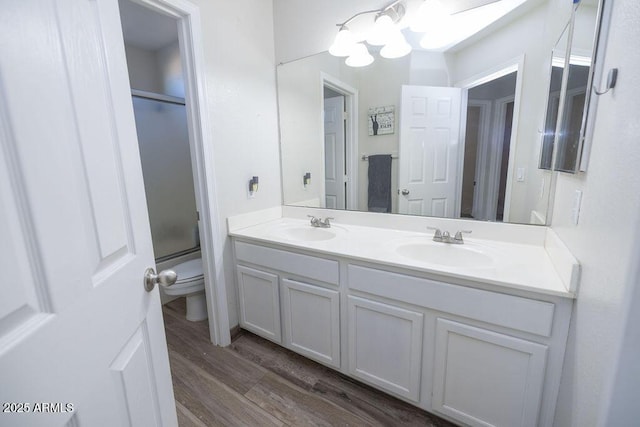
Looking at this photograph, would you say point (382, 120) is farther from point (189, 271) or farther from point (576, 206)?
point (189, 271)

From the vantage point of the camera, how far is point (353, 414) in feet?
4.48

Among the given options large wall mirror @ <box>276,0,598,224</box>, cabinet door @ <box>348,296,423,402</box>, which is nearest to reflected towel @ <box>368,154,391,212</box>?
large wall mirror @ <box>276,0,598,224</box>

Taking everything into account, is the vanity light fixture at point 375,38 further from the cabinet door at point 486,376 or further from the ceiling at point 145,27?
the cabinet door at point 486,376

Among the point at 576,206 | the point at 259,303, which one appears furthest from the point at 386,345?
the point at 576,206

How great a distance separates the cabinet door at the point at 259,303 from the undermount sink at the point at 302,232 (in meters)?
0.32

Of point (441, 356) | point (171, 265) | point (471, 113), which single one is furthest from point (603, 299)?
point (171, 265)

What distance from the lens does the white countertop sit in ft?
3.26

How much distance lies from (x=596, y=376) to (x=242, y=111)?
2.03 metres

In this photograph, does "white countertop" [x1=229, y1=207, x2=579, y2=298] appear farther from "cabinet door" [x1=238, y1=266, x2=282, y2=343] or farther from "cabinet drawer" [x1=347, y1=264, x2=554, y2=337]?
"cabinet door" [x1=238, y1=266, x2=282, y2=343]

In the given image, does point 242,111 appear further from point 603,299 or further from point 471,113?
point 603,299

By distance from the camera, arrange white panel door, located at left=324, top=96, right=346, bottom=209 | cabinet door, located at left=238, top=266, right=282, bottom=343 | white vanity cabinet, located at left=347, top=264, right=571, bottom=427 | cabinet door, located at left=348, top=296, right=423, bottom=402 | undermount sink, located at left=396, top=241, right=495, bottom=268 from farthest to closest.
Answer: white panel door, located at left=324, top=96, right=346, bottom=209, cabinet door, located at left=238, top=266, right=282, bottom=343, undermount sink, located at left=396, top=241, right=495, bottom=268, cabinet door, located at left=348, top=296, right=423, bottom=402, white vanity cabinet, located at left=347, top=264, right=571, bottom=427

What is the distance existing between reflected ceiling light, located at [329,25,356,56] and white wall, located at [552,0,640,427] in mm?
1210

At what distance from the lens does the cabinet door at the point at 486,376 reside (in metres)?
1.03

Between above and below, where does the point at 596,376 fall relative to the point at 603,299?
below
